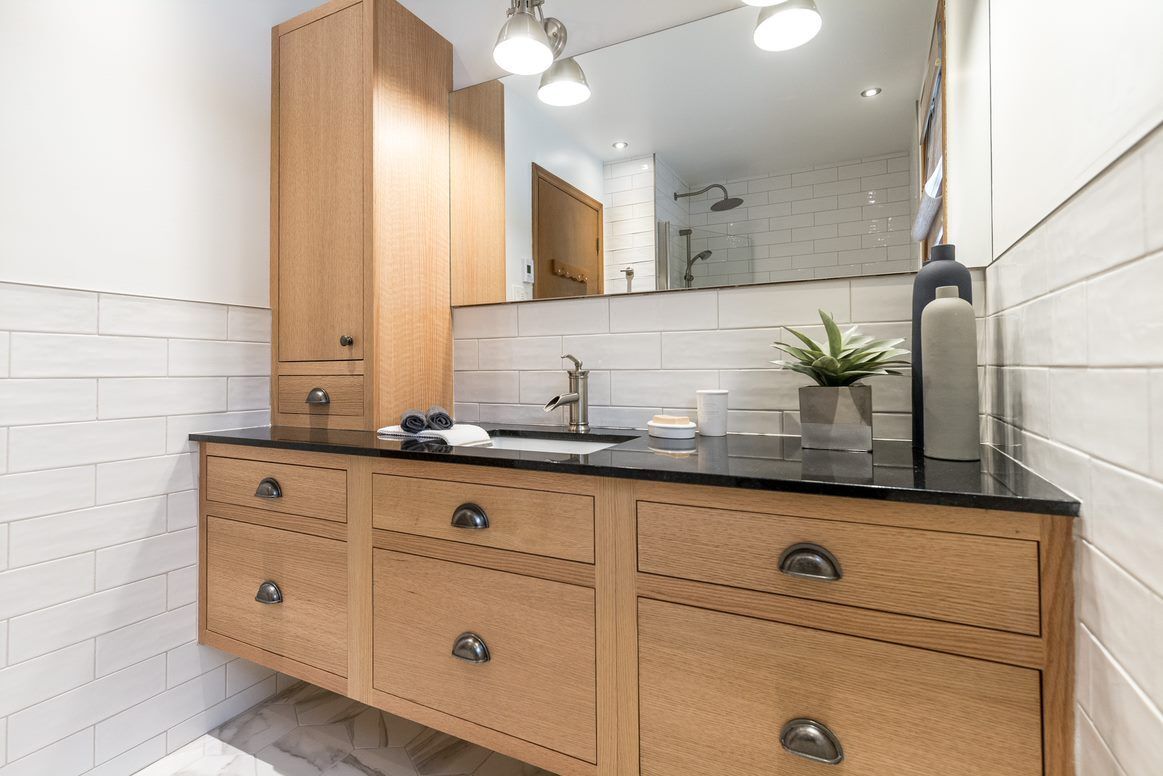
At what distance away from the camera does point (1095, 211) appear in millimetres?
620

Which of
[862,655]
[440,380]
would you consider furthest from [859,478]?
[440,380]

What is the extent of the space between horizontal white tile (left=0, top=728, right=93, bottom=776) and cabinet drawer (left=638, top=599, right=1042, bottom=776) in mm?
1483

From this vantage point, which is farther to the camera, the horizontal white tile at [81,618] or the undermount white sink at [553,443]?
the undermount white sink at [553,443]

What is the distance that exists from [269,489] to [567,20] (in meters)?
1.67

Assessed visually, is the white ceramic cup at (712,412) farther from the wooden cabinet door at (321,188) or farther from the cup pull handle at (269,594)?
the cup pull handle at (269,594)

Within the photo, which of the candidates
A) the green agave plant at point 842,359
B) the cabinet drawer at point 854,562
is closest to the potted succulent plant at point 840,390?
the green agave plant at point 842,359

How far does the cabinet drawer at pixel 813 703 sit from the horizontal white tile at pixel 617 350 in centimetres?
80

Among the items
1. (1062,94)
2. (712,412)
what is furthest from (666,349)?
(1062,94)

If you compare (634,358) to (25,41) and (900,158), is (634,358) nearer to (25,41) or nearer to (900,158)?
(900,158)

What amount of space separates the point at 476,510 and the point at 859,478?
2.40 feet

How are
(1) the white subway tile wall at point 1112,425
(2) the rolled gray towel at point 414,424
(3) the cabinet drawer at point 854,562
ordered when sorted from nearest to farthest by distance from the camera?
1. (1) the white subway tile wall at point 1112,425
2. (3) the cabinet drawer at point 854,562
3. (2) the rolled gray towel at point 414,424

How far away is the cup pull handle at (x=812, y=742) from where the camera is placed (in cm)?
82

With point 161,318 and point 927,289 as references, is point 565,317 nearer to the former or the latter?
point 927,289

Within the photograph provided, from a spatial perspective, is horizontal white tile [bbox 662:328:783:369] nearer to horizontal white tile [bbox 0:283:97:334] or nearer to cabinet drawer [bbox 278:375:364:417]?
cabinet drawer [bbox 278:375:364:417]
